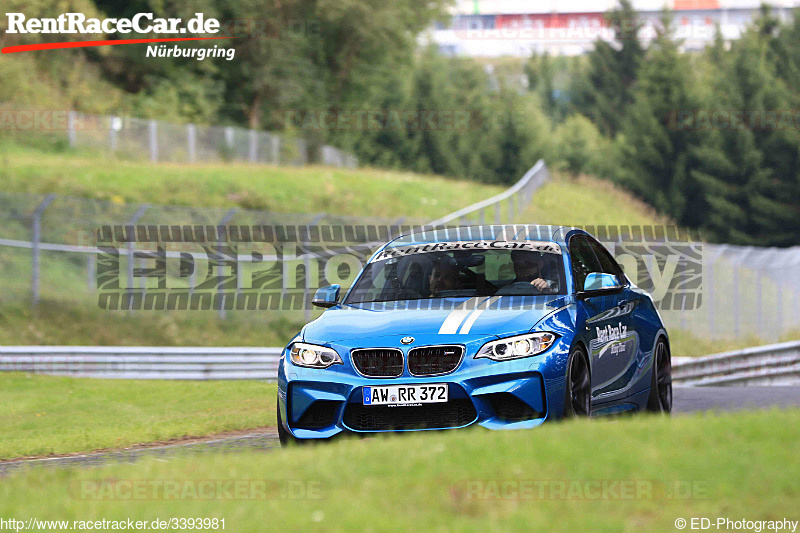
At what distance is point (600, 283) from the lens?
9078 mm

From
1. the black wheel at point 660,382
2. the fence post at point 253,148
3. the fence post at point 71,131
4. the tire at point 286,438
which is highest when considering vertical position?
the tire at point 286,438

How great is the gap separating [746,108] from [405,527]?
65.8m

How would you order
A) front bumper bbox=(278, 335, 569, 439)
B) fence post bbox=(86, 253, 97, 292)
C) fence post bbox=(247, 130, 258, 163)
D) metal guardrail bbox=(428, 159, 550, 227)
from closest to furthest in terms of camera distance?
front bumper bbox=(278, 335, 569, 439), fence post bbox=(86, 253, 97, 292), metal guardrail bbox=(428, 159, 550, 227), fence post bbox=(247, 130, 258, 163)

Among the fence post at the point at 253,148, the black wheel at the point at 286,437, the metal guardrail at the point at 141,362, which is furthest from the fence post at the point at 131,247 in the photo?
the fence post at the point at 253,148

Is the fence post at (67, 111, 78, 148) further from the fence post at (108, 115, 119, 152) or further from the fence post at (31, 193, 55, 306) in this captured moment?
the fence post at (31, 193, 55, 306)

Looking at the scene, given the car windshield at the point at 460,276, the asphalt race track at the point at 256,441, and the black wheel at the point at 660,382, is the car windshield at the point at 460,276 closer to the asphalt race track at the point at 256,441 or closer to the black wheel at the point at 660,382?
the black wheel at the point at 660,382

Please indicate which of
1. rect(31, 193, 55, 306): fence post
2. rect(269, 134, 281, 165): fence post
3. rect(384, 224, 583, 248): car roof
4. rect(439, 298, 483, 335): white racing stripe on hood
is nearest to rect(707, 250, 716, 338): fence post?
rect(31, 193, 55, 306): fence post

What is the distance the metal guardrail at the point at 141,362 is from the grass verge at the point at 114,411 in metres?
0.30

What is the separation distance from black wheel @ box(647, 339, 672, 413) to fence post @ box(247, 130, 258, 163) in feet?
125

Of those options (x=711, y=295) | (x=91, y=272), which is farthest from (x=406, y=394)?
(x=711, y=295)

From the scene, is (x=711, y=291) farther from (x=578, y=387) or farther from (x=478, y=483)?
(x=478, y=483)

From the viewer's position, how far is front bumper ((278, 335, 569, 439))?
7.98 metres

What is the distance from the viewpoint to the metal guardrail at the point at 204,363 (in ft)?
63.2

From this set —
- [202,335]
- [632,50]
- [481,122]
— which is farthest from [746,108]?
[202,335]
